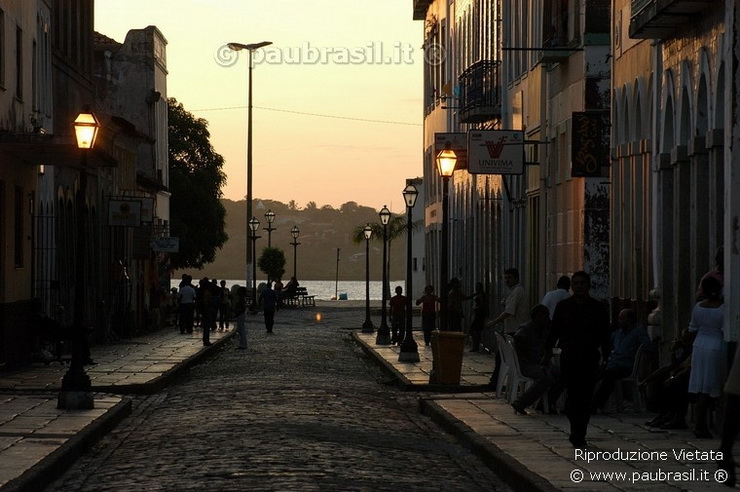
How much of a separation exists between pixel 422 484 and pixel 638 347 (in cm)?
693

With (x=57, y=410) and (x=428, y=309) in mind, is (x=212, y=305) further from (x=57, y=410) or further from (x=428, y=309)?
(x=57, y=410)

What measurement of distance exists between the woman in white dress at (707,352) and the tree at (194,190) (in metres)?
74.1

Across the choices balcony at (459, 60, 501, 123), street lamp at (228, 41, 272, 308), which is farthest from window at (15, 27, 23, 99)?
street lamp at (228, 41, 272, 308)

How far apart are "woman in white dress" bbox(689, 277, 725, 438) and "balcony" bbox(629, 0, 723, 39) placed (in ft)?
12.4

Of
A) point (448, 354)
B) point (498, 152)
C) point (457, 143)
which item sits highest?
point (457, 143)

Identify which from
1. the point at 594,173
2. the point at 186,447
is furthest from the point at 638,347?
the point at 594,173

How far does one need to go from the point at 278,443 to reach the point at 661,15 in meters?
7.44

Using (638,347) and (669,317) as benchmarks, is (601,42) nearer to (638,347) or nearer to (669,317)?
(669,317)

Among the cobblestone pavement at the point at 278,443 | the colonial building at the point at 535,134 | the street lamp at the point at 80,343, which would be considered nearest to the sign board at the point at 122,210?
the colonial building at the point at 535,134

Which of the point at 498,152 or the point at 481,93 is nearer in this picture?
the point at 498,152

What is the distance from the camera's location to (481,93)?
43094 mm

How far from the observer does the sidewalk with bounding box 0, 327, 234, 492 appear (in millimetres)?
15109

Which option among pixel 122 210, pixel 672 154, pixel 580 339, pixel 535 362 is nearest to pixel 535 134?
pixel 672 154

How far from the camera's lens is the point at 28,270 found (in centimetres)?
3294
